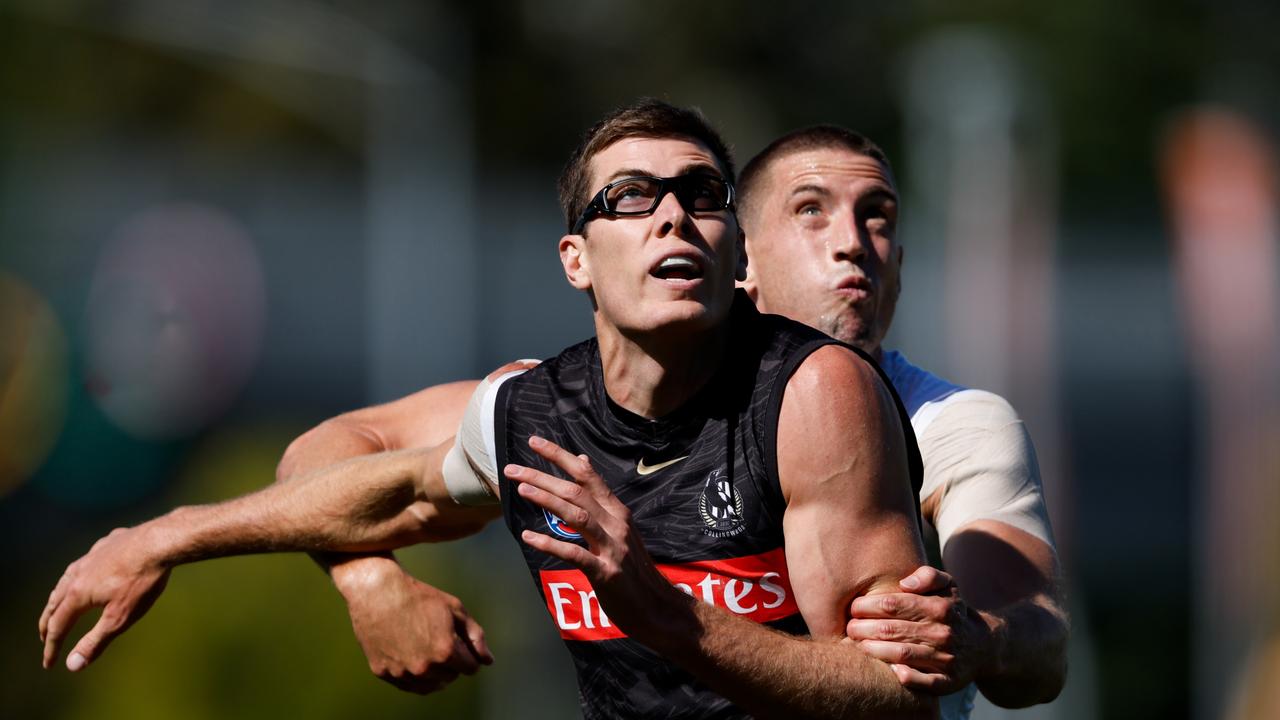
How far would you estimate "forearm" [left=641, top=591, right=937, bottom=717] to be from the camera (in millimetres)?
4492

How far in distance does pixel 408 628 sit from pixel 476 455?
0.87 m

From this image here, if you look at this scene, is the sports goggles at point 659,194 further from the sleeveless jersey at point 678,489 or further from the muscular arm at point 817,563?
the muscular arm at point 817,563

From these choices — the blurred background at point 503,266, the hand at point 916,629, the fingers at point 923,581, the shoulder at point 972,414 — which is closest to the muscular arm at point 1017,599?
the shoulder at point 972,414

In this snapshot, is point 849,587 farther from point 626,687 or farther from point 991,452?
point 991,452

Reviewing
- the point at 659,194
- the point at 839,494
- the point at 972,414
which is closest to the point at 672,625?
the point at 839,494

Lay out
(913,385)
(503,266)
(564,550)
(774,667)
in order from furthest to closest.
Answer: (503,266), (913,385), (774,667), (564,550)

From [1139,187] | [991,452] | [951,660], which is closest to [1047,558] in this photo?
[991,452]

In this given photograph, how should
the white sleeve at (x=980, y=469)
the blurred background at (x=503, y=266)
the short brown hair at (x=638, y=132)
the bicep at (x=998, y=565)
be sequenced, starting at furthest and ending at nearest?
the blurred background at (x=503, y=266) → the white sleeve at (x=980, y=469) → the bicep at (x=998, y=565) → the short brown hair at (x=638, y=132)

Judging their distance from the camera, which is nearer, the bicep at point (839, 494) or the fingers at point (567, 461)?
the fingers at point (567, 461)

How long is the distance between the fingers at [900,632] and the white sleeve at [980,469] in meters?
1.21

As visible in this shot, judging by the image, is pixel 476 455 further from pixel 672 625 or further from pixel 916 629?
pixel 916 629

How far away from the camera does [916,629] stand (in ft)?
15.2

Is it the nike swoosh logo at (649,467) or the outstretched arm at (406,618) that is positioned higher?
the nike swoosh logo at (649,467)

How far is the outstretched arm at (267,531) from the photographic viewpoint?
6.03 metres
